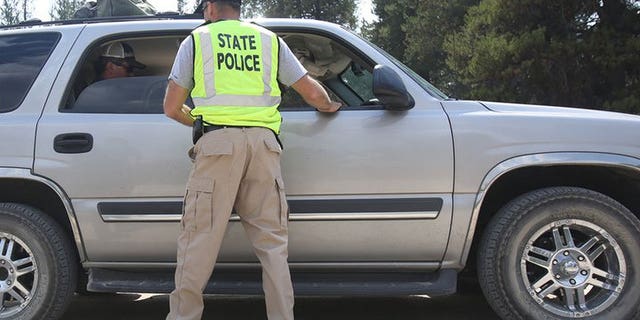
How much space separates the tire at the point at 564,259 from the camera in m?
3.20

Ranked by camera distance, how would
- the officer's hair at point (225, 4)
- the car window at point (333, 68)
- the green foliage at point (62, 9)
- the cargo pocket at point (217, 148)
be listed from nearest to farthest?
the cargo pocket at point (217, 148), the officer's hair at point (225, 4), the car window at point (333, 68), the green foliage at point (62, 9)

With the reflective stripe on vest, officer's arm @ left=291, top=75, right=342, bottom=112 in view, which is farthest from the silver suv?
the reflective stripe on vest

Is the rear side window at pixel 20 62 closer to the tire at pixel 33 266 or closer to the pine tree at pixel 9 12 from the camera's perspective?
the tire at pixel 33 266

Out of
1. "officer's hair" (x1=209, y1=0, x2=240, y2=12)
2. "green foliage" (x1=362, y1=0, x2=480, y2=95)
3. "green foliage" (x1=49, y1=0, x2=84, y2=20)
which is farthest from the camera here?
"green foliage" (x1=49, y1=0, x2=84, y2=20)

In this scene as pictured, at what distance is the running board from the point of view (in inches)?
128

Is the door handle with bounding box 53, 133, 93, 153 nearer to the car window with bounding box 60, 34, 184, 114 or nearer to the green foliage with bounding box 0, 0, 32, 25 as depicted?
the car window with bounding box 60, 34, 184, 114

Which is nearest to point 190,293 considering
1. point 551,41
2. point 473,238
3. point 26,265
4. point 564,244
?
point 26,265

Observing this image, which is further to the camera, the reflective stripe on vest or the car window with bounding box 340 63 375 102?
the car window with bounding box 340 63 375 102

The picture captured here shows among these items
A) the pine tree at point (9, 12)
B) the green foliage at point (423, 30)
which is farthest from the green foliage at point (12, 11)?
the green foliage at point (423, 30)

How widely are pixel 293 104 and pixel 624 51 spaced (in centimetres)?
1037

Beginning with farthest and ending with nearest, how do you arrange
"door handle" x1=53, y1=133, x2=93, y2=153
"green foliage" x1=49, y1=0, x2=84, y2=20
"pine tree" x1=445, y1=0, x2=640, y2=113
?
"green foliage" x1=49, y1=0, x2=84, y2=20 < "pine tree" x1=445, y1=0, x2=640, y2=113 < "door handle" x1=53, y1=133, x2=93, y2=153

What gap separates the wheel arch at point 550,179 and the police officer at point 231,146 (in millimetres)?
1126

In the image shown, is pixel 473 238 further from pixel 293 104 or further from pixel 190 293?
pixel 190 293

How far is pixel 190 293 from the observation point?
301 centimetres
